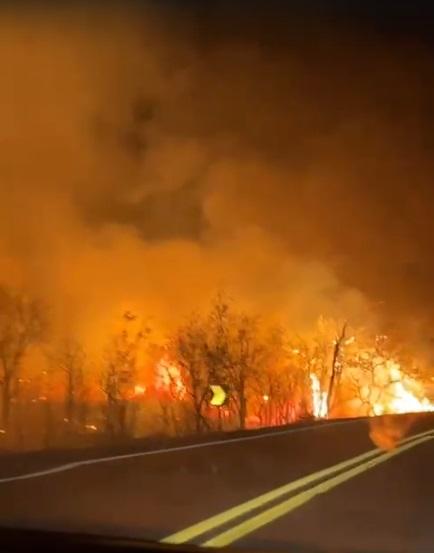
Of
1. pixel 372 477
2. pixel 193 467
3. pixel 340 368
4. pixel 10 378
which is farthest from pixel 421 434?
pixel 340 368

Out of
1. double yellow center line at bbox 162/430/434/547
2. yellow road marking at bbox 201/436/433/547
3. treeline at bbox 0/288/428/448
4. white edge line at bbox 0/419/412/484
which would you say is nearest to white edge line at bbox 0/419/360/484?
white edge line at bbox 0/419/412/484

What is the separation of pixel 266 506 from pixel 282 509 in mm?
257

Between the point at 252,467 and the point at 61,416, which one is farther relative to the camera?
the point at 61,416

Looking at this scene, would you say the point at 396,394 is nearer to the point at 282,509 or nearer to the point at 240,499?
the point at 240,499

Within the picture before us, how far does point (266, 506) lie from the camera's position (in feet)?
32.5

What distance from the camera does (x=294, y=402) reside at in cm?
5369

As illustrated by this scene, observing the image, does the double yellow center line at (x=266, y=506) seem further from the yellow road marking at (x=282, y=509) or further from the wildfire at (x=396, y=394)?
the wildfire at (x=396, y=394)

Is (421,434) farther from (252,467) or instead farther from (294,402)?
(294,402)

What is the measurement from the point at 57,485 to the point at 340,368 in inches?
1822

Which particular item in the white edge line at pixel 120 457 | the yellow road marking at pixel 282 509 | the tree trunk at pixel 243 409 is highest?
the tree trunk at pixel 243 409

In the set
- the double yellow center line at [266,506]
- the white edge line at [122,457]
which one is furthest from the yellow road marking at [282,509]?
the white edge line at [122,457]

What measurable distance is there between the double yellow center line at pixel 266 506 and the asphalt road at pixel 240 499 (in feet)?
0.04

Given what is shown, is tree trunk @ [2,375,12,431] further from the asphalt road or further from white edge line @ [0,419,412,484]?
the asphalt road

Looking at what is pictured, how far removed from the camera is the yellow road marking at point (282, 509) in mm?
8008
